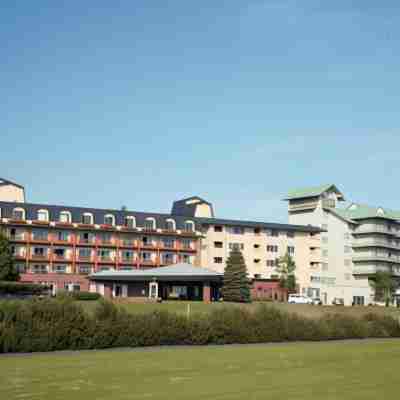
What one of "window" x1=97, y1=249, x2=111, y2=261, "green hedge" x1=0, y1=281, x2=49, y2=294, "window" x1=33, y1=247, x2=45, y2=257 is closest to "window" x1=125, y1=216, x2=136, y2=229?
"window" x1=97, y1=249, x2=111, y2=261

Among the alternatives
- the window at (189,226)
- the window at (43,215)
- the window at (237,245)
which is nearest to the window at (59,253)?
the window at (43,215)

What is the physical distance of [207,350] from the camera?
40.2m

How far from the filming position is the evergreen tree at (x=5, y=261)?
88312 millimetres

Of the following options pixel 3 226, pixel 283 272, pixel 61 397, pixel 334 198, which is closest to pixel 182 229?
pixel 283 272

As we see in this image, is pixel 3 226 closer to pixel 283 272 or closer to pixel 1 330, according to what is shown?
pixel 283 272

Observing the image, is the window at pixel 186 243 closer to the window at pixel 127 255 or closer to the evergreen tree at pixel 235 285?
the window at pixel 127 255

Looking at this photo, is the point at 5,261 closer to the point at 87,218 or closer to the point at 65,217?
the point at 65,217

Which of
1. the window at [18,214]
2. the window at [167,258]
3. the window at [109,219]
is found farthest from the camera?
the window at [167,258]

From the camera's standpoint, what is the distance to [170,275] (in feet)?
290

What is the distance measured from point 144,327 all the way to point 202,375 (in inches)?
618

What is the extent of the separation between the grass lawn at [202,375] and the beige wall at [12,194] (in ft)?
250

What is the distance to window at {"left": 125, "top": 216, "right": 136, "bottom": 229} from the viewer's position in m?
110

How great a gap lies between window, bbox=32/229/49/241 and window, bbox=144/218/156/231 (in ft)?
52.5

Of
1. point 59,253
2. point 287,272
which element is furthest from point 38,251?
point 287,272
